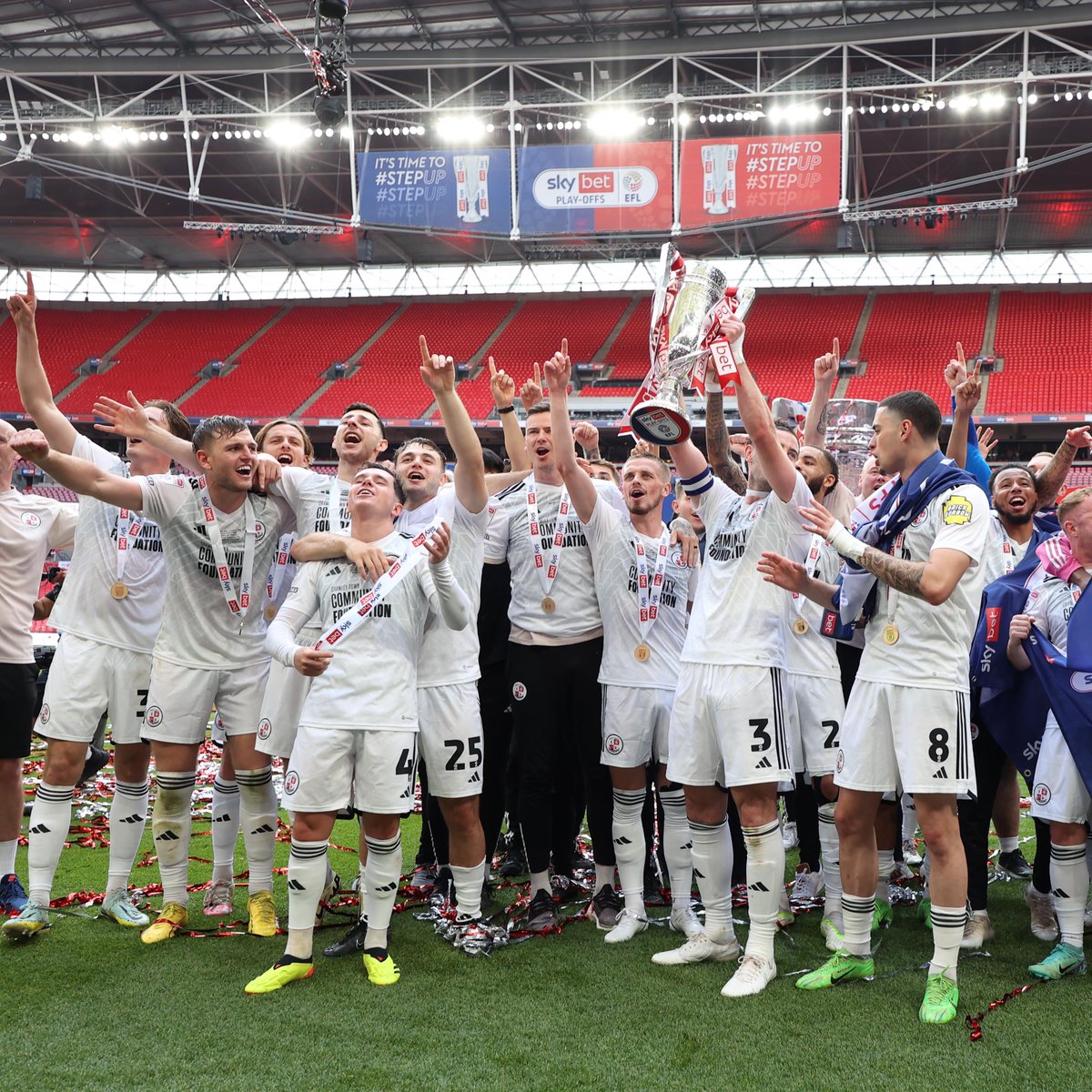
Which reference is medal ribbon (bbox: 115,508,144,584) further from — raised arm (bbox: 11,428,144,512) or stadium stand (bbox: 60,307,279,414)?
stadium stand (bbox: 60,307,279,414)

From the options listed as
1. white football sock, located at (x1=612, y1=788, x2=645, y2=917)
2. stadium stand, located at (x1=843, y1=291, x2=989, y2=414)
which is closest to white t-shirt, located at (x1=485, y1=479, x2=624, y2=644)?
white football sock, located at (x1=612, y1=788, x2=645, y2=917)

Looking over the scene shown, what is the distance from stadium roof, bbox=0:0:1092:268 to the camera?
20.5 m

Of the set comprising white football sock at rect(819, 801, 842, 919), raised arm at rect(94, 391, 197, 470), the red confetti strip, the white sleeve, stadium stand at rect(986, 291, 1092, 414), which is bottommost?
the red confetti strip

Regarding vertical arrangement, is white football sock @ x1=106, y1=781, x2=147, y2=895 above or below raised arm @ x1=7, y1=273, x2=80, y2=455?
below

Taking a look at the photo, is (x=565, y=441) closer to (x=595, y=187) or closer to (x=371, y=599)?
(x=371, y=599)

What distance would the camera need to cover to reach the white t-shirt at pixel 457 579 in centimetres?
448

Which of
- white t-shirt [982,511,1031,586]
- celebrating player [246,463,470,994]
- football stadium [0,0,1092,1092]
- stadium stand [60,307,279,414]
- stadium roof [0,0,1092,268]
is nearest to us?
football stadium [0,0,1092,1092]

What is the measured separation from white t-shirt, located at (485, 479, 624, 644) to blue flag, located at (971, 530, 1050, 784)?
1.80 meters

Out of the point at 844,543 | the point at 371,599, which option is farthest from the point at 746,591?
the point at 371,599

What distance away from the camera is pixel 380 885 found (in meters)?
4.20

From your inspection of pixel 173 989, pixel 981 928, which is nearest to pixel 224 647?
pixel 173 989

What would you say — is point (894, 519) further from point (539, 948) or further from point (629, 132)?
point (629, 132)

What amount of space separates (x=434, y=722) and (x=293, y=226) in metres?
22.5

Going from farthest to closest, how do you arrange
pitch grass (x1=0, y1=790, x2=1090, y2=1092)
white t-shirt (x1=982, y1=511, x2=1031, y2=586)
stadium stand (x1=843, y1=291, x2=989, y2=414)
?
stadium stand (x1=843, y1=291, x2=989, y2=414)
white t-shirt (x1=982, y1=511, x2=1031, y2=586)
pitch grass (x1=0, y1=790, x2=1090, y2=1092)
